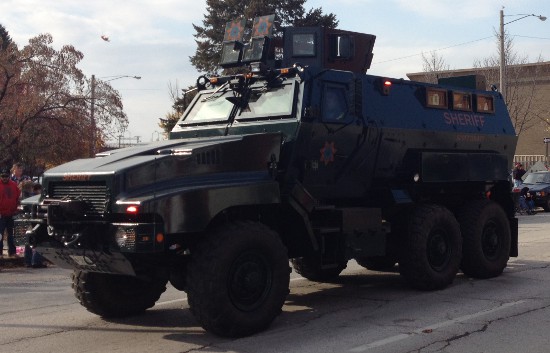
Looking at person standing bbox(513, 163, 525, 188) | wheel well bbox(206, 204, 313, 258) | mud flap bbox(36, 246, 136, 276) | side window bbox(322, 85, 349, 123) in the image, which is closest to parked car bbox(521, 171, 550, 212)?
person standing bbox(513, 163, 525, 188)

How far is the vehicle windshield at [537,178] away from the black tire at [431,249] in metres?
19.6

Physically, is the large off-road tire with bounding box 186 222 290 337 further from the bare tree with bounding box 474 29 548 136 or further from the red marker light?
the bare tree with bounding box 474 29 548 136

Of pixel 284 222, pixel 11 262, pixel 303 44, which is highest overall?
pixel 303 44

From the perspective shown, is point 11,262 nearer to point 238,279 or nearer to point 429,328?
point 238,279

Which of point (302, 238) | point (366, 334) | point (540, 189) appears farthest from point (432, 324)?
point (540, 189)

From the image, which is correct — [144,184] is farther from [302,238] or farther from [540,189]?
[540,189]

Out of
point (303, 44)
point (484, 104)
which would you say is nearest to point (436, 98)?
point (484, 104)

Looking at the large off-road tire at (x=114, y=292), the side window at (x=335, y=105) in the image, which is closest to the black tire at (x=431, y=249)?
the side window at (x=335, y=105)

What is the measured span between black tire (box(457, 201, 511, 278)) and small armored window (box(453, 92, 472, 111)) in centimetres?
141

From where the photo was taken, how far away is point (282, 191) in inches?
334

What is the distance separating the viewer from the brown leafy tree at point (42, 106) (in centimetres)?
2222

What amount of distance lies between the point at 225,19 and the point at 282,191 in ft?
112

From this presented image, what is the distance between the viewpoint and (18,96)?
22344 mm

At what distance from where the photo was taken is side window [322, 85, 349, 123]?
916cm
